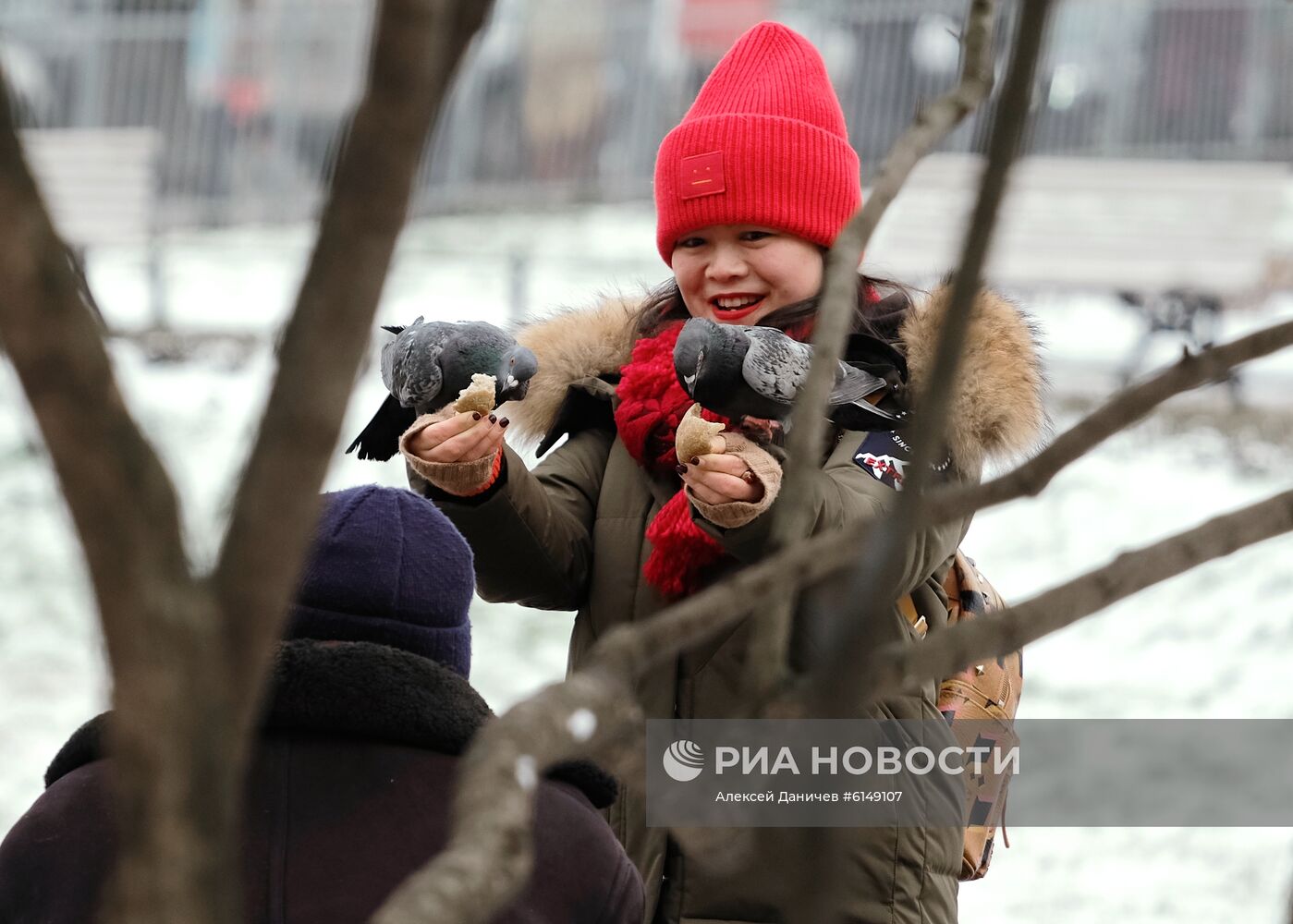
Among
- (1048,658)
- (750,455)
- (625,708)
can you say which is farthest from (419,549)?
(1048,658)

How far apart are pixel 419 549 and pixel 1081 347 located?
8.01 metres

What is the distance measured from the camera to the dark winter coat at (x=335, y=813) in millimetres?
1509

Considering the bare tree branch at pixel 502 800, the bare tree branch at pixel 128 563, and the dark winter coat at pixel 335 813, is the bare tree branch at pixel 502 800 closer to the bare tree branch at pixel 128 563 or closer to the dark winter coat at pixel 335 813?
the bare tree branch at pixel 128 563

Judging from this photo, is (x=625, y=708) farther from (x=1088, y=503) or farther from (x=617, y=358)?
(x=1088, y=503)

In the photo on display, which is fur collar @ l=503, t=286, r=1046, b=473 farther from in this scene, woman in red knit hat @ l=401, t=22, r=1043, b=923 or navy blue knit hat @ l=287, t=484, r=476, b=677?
navy blue knit hat @ l=287, t=484, r=476, b=677

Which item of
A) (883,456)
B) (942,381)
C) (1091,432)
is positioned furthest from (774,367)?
(942,381)

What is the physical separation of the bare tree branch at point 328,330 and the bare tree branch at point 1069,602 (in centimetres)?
25

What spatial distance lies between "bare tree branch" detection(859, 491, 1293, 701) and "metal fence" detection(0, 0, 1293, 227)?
10.1 meters

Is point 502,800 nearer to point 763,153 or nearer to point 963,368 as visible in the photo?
point 963,368

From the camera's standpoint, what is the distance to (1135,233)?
9.00 metres

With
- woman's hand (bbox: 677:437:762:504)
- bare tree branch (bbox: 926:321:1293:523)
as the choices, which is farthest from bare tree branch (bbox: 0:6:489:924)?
woman's hand (bbox: 677:437:762:504)

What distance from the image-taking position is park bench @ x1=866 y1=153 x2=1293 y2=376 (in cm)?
873

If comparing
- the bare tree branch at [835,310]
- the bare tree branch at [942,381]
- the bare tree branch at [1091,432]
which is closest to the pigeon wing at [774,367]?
the bare tree branch at [835,310]

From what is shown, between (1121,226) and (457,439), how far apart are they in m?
7.66
